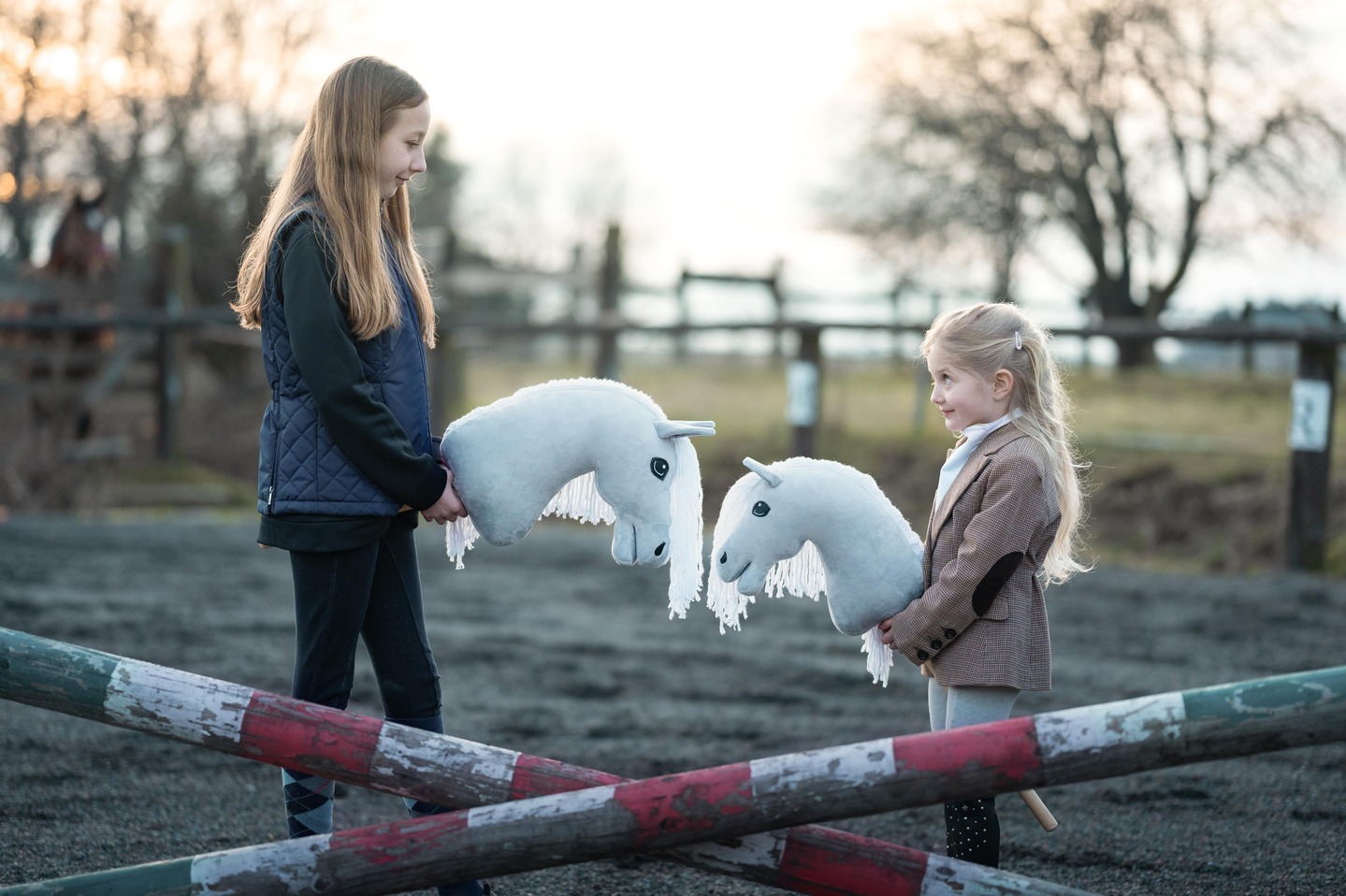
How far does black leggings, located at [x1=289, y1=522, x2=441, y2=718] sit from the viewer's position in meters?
2.43

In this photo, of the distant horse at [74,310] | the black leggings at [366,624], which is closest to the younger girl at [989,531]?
the black leggings at [366,624]

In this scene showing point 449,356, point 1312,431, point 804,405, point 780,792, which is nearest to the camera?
point 780,792

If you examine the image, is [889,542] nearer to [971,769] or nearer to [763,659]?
[971,769]

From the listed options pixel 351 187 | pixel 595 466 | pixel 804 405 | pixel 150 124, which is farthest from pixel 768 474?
pixel 150 124

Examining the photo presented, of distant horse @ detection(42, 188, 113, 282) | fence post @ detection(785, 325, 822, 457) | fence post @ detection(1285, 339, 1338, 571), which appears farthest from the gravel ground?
distant horse @ detection(42, 188, 113, 282)

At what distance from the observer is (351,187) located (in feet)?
8.07

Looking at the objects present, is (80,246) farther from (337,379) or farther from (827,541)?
(827,541)

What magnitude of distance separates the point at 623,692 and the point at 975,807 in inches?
105

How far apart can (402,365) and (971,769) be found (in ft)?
4.40

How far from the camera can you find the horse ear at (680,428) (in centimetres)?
234

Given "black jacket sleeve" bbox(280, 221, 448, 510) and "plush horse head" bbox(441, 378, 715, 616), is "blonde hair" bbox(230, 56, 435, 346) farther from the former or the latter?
"plush horse head" bbox(441, 378, 715, 616)

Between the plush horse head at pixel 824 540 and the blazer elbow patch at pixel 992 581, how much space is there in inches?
5.8

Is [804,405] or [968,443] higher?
[968,443]

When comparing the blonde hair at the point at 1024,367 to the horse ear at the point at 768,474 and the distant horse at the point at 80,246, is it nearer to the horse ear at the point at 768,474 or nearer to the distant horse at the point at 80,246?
the horse ear at the point at 768,474
